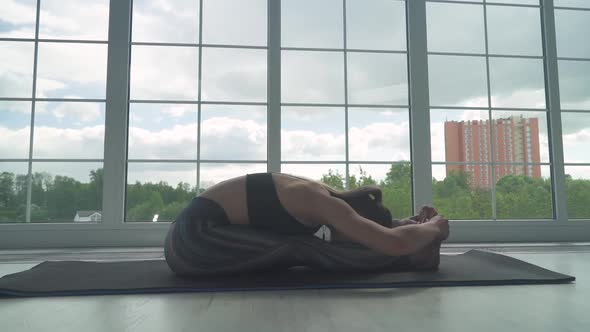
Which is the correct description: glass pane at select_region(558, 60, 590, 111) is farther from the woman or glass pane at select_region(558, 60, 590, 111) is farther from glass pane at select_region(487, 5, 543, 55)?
the woman

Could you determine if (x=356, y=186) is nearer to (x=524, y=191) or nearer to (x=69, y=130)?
(x=524, y=191)

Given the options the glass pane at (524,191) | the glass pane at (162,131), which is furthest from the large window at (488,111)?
the glass pane at (162,131)

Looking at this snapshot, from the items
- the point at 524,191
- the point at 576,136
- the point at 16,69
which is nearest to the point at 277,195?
the point at 16,69

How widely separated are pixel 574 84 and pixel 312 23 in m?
2.83

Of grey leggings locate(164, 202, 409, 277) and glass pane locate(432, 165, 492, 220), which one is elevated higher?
glass pane locate(432, 165, 492, 220)

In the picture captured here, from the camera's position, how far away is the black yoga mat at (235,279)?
1504 mm

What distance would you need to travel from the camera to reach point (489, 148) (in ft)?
12.3

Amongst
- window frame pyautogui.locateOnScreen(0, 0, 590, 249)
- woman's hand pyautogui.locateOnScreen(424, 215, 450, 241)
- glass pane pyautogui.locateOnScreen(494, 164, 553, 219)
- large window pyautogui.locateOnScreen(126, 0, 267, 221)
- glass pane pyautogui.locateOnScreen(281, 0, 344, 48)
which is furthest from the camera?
glass pane pyautogui.locateOnScreen(494, 164, 553, 219)

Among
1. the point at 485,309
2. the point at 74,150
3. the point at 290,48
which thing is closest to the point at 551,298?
the point at 485,309

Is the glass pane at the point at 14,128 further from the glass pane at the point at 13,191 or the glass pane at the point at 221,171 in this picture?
the glass pane at the point at 221,171

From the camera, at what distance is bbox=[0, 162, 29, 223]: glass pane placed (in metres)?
3.22

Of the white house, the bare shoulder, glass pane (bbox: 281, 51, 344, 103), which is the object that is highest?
glass pane (bbox: 281, 51, 344, 103)

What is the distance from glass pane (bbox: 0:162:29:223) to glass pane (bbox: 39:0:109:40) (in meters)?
1.24

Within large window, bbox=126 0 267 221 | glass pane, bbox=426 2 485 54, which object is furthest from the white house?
glass pane, bbox=426 2 485 54
